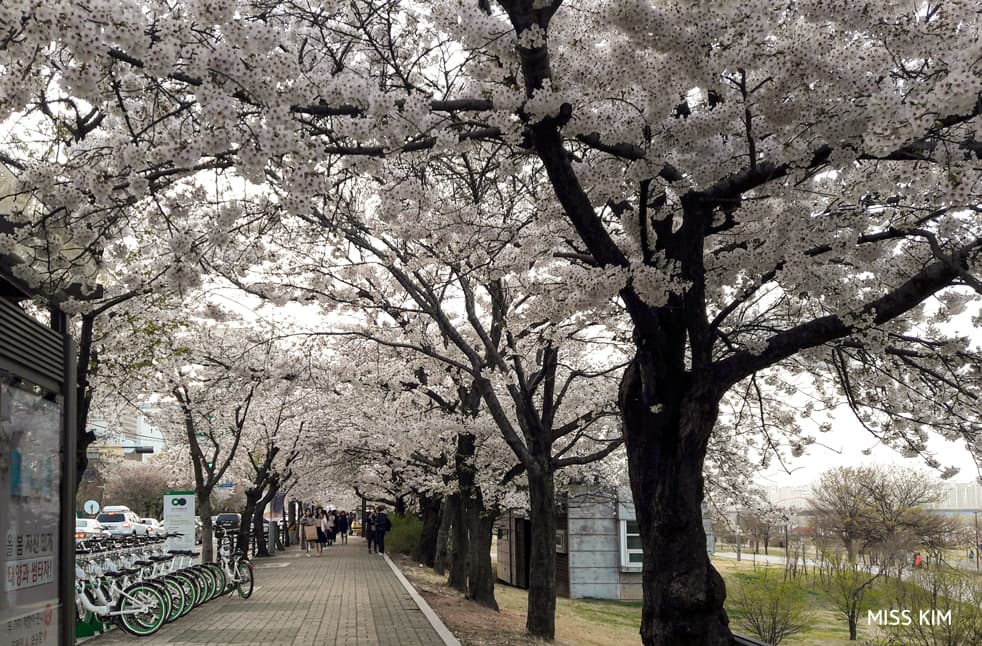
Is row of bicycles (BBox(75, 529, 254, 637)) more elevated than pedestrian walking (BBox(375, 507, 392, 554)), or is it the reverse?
row of bicycles (BBox(75, 529, 254, 637))

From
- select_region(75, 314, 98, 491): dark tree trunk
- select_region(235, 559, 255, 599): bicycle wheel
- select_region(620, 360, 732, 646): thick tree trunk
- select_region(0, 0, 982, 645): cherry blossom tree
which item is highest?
select_region(0, 0, 982, 645): cherry blossom tree

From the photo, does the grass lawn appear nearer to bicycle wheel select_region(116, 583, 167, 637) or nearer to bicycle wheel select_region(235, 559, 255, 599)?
bicycle wheel select_region(235, 559, 255, 599)

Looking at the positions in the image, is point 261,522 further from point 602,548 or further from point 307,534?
point 602,548

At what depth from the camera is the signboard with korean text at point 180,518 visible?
Answer: 19.5 metres

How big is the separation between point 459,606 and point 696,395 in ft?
37.8

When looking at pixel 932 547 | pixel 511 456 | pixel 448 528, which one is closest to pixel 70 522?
pixel 511 456

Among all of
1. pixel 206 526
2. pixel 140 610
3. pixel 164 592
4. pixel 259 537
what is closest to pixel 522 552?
pixel 259 537

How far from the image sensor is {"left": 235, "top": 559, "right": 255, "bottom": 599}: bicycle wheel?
716 inches

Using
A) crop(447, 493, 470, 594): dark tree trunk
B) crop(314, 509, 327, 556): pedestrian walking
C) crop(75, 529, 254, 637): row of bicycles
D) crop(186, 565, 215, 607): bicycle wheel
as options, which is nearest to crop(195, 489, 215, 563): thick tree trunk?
crop(75, 529, 254, 637): row of bicycles

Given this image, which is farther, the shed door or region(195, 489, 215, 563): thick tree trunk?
the shed door

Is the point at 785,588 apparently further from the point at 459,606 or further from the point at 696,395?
the point at 696,395

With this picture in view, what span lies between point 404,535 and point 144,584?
2866 centimetres

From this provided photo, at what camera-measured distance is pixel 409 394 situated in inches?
865

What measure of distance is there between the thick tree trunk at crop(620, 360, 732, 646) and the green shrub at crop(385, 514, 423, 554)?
33.5 metres
